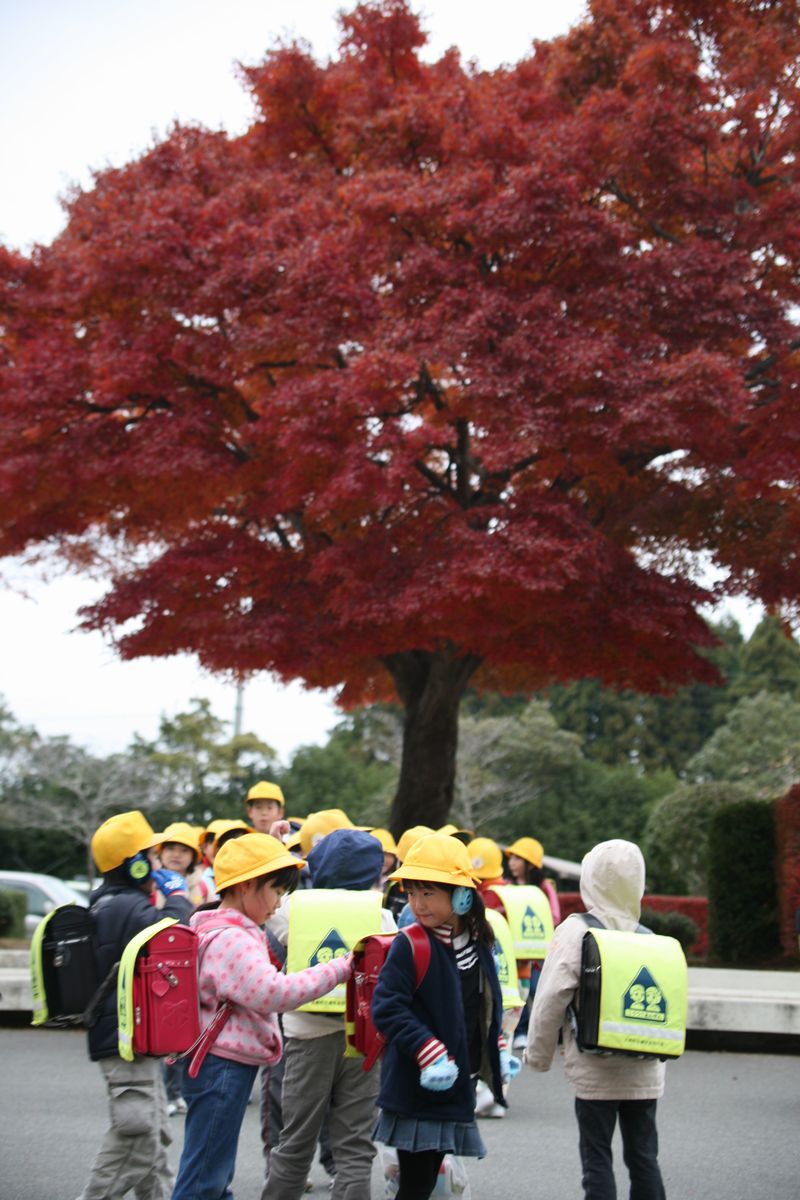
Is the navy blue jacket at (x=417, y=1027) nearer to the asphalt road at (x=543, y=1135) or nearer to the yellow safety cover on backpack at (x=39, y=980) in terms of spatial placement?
the yellow safety cover on backpack at (x=39, y=980)

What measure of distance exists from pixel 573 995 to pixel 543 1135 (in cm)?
321

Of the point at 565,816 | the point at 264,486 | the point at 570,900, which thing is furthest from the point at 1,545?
the point at 565,816

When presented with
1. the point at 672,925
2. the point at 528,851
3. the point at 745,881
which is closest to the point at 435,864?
the point at 528,851

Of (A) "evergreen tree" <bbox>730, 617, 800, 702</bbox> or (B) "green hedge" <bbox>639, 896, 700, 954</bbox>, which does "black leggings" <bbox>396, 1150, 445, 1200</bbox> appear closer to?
(B) "green hedge" <bbox>639, 896, 700, 954</bbox>

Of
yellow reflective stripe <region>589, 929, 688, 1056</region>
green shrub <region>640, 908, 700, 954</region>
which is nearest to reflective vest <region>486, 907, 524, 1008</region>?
yellow reflective stripe <region>589, 929, 688, 1056</region>

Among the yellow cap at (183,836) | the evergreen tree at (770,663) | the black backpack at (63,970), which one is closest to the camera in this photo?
the black backpack at (63,970)

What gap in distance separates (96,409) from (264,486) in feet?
6.79

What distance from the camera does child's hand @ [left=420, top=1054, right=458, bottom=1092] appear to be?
3.94m

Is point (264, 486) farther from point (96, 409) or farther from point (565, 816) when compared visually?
point (565, 816)

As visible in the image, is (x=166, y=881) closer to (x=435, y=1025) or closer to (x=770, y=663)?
(x=435, y=1025)

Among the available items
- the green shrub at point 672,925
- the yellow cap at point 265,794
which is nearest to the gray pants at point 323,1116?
the yellow cap at point 265,794

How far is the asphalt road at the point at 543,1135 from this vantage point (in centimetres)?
620

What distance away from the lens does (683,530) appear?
12.8 m

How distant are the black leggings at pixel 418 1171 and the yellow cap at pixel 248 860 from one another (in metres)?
1.00
